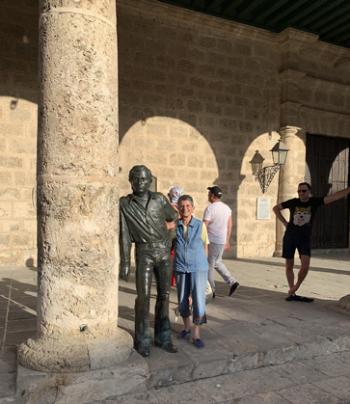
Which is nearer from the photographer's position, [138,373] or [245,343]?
[138,373]

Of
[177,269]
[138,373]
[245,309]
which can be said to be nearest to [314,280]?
[245,309]

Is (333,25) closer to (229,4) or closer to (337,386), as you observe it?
(229,4)

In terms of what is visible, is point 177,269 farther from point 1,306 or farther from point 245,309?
point 1,306

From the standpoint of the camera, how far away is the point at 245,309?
468 centimetres

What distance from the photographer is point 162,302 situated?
3.38 metres

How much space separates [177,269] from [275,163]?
6380 millimetres

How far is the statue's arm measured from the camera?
3.15 meters

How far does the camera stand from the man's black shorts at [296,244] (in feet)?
16.5

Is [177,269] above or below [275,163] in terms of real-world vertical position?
below

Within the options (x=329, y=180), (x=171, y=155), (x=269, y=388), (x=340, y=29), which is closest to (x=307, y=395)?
(x=269, y=388)

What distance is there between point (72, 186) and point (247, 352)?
2019 millimetres

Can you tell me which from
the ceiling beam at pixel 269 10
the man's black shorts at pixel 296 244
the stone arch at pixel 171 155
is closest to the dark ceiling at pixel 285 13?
the ceiling beam at pixel 269 10

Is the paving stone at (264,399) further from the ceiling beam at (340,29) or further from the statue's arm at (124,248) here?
the ceiling beam at (340,29)

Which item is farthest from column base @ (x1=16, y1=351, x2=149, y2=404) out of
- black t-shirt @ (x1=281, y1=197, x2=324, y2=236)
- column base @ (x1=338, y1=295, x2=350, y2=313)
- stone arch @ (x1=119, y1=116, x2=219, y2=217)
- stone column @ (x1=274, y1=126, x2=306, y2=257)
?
stone column @ (x1=274, y1=126, x2=306, y2=257)
